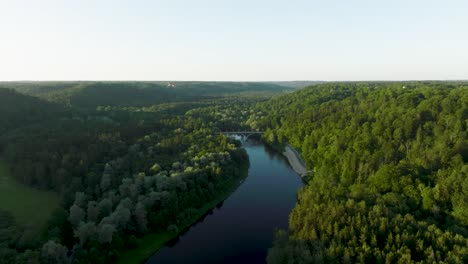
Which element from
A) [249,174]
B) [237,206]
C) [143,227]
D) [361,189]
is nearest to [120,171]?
[143,227]

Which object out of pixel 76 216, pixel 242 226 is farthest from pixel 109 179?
pixel 242 226

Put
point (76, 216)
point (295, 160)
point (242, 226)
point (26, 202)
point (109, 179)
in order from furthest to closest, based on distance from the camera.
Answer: point (295, 160) < point (26, 202) < point (109, 179) < point (242, 226) < point (76, 216)

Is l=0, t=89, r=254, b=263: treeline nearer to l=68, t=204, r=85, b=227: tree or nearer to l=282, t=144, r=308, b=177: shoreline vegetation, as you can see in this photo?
l=68, t=204, r=85, b=227: tree

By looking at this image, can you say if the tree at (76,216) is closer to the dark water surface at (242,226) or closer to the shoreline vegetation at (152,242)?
the shoreline vegetation at (152,242)

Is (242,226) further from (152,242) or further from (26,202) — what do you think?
(26,202)

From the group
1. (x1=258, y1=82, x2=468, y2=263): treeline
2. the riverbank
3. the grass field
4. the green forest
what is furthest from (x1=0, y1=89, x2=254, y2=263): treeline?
(x1=258, y1=82, x2=468, y2=263): treeline

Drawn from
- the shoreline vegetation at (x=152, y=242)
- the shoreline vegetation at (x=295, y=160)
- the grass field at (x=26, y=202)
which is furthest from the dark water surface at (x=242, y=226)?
the grass field at (x=26, y=202)
